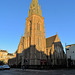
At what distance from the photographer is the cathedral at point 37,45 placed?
143 feet

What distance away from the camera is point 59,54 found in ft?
163

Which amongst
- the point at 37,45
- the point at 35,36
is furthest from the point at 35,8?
the point at 37,45

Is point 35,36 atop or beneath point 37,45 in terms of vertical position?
atop

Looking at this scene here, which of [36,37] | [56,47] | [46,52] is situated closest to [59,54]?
[56,47]

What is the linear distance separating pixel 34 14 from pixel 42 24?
6.54m

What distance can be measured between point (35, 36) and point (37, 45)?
4187 mm

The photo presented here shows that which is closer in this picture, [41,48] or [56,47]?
[41,48]

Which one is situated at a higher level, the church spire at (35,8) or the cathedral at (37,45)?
the church spire at (35,8)

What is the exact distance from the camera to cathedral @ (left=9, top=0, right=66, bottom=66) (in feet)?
143

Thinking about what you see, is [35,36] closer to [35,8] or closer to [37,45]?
[37,45]

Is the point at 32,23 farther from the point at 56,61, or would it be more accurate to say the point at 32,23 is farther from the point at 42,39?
the point at 56,61

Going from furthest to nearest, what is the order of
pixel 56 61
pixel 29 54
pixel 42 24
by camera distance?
pixel 42 24, pixel 56 61, pixel 29 54

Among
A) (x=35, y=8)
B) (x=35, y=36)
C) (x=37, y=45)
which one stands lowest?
(x=37, y=45)

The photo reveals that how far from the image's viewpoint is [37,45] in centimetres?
4512
